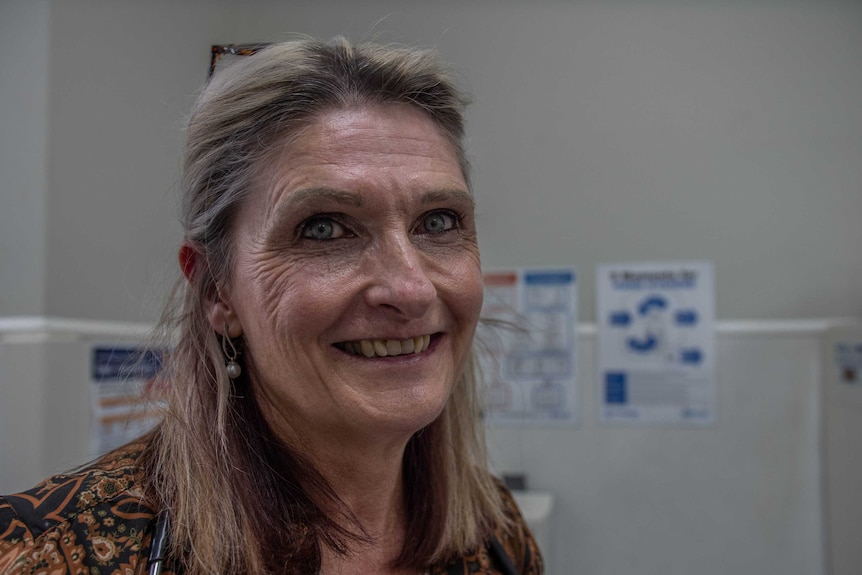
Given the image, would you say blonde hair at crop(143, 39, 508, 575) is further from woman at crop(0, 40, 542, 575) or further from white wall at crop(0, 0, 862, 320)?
white wall at crop(0, 0, 862, 320)

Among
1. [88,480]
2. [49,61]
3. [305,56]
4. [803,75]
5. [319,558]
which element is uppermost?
[803,75]

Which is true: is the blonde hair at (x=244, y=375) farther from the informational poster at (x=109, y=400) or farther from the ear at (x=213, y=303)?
the informational poster at (x=109, y=400)

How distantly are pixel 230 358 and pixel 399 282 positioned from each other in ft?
0.78

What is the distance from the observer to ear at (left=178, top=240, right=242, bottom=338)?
35.9 inches

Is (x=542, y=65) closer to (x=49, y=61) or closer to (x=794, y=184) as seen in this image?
(x=794, y=184)

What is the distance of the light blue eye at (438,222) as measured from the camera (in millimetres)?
919

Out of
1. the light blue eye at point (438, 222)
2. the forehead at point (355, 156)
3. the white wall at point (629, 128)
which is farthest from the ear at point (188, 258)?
the white wall at point (629, 128)

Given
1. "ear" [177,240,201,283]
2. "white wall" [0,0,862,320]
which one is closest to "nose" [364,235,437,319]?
"ear" [177,240,201,283]

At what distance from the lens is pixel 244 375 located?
932 millimetres

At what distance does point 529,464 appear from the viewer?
2.36 meters

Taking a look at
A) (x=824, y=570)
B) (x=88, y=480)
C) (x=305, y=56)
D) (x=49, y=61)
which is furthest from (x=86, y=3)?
(x=824, y=570)

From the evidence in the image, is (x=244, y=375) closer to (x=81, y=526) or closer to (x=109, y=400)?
(x=81, y=526)

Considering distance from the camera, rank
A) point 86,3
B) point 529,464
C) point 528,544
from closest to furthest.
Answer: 1. point 528,544
2. point 86,3
3. point 529,464

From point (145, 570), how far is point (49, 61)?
125 centimetres
